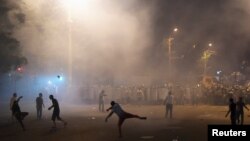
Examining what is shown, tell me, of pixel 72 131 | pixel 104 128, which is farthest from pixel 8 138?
pixel 104 128

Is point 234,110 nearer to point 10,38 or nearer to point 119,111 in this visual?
point 119,111

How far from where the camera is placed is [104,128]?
1742 cm

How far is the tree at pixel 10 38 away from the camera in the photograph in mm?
26344

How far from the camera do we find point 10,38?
96.1ft

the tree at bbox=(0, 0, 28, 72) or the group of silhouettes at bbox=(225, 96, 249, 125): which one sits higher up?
the tree at bbox=(0, 0, 28, 72)

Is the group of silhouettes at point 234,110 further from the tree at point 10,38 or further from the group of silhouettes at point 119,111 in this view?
the tree at point 10,38

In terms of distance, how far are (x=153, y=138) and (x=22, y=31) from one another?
16846 millimetres

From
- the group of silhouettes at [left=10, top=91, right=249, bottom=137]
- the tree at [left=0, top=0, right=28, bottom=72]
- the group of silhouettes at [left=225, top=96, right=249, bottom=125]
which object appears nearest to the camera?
the group of silhouettes at [left=10, top=91, right=249, bottom=137]

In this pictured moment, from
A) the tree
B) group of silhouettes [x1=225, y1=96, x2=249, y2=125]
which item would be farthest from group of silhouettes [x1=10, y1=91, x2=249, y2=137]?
the tree

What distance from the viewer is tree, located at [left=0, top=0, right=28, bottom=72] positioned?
86.4ft

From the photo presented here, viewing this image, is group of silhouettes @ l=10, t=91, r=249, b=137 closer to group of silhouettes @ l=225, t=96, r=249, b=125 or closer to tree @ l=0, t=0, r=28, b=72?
group of silhouettes @ l=225, t=96, r=249, b=125

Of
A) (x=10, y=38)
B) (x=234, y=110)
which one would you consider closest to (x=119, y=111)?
(x=234, y=110)

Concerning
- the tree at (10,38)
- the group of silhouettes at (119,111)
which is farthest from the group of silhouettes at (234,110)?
the tree at (10,38)

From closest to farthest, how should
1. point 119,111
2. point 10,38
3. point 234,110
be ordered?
point 119,111
point 234,110
point 10,38
